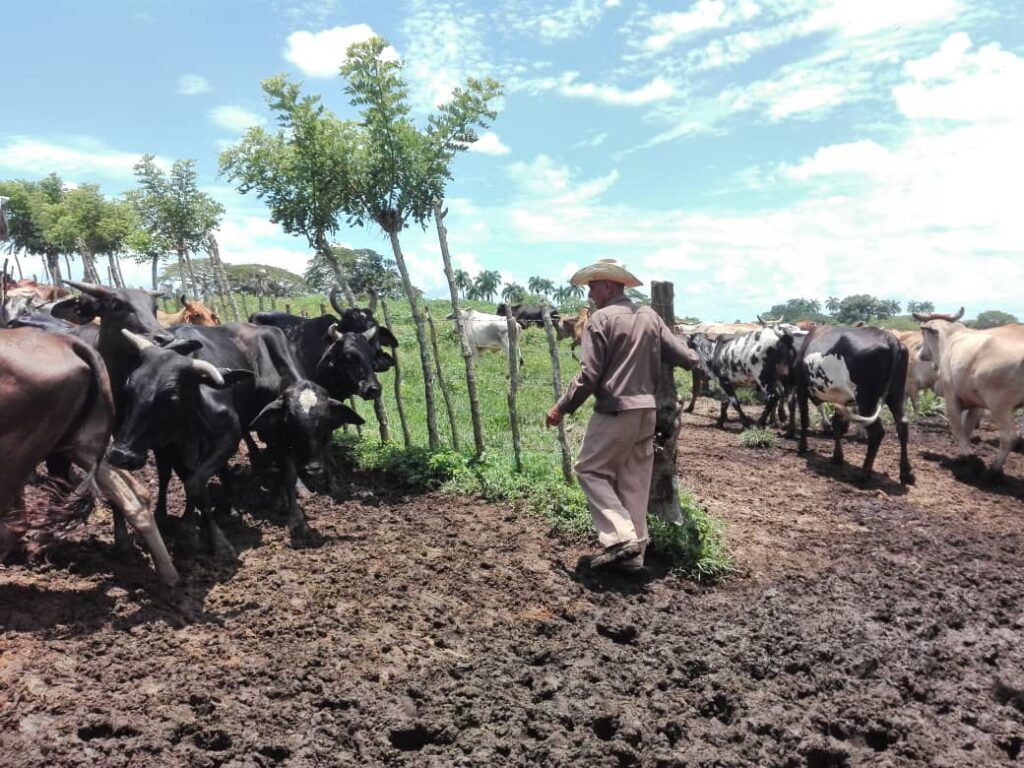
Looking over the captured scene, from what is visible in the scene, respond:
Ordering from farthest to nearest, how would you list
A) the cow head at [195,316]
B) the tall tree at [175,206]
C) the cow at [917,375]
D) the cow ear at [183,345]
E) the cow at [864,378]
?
the tall tree at [175,206]
the cow at [917,375]
the cow head at [195,316]
the cow at [864,378]
the cow ear at [183,345]

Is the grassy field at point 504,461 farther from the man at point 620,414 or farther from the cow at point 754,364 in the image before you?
the cow at point 754,364

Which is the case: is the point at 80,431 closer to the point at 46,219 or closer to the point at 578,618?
the point at 578,618

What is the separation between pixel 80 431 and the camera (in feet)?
14.0

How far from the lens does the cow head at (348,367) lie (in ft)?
24.5

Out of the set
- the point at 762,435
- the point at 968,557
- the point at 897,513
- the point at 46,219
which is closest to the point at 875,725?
the point at 968,557

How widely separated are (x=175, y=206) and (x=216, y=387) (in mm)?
15156

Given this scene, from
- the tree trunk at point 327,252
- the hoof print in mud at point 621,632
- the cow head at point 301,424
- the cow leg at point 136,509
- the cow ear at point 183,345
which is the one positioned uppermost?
the tree trunk at point 327,252

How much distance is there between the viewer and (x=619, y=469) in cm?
521

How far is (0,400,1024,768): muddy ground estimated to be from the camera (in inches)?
124

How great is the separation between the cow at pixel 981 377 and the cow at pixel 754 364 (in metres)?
2.01

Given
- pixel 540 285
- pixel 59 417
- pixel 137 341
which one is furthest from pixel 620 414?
Answer: pixel 540 285

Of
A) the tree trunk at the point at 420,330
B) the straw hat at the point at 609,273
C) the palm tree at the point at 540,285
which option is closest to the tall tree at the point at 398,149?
the tree trunk at the point at 420,330

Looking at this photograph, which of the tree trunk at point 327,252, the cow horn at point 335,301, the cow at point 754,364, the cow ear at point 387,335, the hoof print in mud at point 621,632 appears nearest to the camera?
the hoof print in mud at point 621,632

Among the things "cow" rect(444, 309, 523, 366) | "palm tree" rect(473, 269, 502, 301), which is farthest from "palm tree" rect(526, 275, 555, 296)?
"cow" rect(444, 309, 523, 366)
